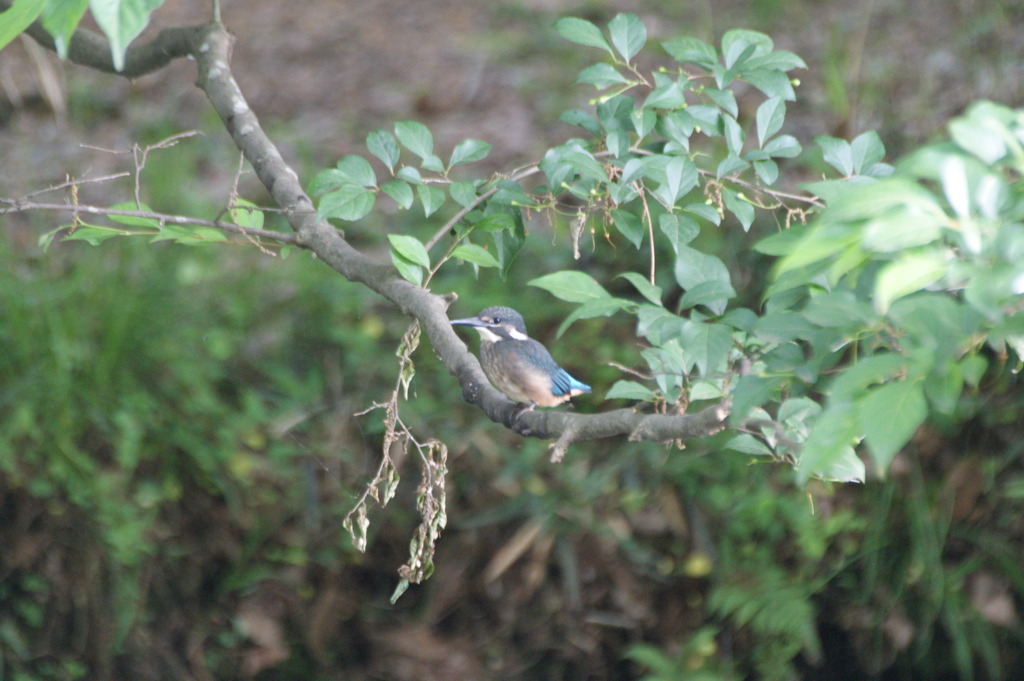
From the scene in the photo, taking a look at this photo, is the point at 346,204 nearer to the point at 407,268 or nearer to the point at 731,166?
the point at 407,268

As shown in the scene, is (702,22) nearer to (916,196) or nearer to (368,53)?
(368,53)

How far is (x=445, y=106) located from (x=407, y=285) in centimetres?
395

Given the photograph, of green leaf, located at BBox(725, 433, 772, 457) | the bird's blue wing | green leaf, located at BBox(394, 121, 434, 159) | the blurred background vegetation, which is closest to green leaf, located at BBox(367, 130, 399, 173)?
green leaf, located at BBox(394, 121, 434, 159)

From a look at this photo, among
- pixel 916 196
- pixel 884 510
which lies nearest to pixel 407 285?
pixel 916 196

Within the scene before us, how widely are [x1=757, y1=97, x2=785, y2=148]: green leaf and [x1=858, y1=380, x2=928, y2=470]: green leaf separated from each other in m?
0.78

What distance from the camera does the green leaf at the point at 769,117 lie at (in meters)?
1.60

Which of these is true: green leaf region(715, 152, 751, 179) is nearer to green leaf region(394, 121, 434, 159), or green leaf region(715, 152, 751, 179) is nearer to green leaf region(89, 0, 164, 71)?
green leaf region(394, 121, 434, 159)

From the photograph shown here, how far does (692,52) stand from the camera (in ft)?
5.35

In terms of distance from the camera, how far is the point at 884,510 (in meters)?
3.38

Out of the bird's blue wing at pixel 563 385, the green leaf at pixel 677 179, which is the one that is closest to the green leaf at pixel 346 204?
the green leaf at pixel 677 179

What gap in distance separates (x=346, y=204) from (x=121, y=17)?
560mm

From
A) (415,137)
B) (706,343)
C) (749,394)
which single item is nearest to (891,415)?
(749,394)

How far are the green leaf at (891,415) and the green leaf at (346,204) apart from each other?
90cm

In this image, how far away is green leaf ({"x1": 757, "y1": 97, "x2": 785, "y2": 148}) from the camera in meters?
1.60
